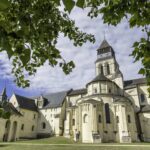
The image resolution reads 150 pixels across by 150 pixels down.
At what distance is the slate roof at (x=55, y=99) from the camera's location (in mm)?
52019

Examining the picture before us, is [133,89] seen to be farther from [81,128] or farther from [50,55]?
[50,55]

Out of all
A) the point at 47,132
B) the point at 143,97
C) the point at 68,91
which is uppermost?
the point at 68,91

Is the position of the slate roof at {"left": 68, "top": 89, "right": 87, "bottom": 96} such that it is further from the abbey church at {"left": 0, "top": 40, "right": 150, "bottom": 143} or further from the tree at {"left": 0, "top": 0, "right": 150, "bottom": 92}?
the tree at {"left": 0, "top": 0, "right": 150, "bottom": 92}

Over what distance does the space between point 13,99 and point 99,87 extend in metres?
24.4

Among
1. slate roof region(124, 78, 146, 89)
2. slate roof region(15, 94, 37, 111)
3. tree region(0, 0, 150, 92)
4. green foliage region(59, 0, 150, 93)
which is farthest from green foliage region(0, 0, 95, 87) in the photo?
slate roof region(15, 94, 37, 111)

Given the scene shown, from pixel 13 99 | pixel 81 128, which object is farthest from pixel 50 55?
pixel 13 99

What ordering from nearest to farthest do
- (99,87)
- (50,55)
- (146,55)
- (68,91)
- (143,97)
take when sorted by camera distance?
(146,55) → (50,55) → (99,87) → (143,97) → (68,91)

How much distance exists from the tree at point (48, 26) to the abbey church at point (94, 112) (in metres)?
22.7

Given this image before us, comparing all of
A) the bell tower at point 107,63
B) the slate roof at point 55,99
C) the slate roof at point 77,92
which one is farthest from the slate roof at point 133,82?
the slate roof at point 55,99

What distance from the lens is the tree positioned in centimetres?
198

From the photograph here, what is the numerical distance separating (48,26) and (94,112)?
105 ft

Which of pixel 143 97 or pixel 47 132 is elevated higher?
pixel 143 97

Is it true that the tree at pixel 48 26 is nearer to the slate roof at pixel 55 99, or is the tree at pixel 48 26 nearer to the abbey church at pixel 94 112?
the abbey church at pixel 94 112

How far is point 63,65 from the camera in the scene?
5.75 m
